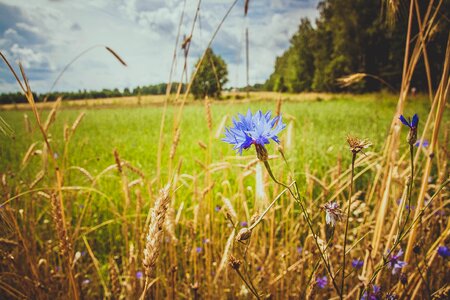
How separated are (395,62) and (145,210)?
2863cm

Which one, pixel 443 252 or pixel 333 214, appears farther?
pixel 443 252

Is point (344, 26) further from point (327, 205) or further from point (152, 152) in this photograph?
point (327, 205)

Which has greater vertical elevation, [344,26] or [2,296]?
[344,26]

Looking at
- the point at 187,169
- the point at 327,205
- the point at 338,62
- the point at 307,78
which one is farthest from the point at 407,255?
the point at 307,78

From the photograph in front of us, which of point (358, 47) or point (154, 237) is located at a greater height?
point (358, 47)

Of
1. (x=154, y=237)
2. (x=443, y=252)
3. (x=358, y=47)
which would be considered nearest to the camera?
(x=154, y=237)

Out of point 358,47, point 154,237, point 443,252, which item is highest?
point 358,47

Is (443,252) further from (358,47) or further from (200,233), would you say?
(358,47)

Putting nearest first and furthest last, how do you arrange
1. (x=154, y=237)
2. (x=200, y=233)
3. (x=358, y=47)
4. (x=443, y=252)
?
(x=154, y=237) → (x=443, y=252) → (x=200, y=233) → (x=358, y=47)

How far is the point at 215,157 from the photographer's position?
15.9ft

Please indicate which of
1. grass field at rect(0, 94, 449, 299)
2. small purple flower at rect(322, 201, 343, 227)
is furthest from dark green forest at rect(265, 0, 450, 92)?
small purple flower at rect(322, 201, 343, 227)

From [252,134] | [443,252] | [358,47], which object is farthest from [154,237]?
[358,47]

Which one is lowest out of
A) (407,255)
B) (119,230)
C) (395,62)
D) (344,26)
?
(119,230)

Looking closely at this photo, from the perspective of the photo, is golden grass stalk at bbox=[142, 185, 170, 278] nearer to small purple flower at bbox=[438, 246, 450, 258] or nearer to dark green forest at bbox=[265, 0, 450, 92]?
small purple flower at bbox=[438, 246, 450, 258]
